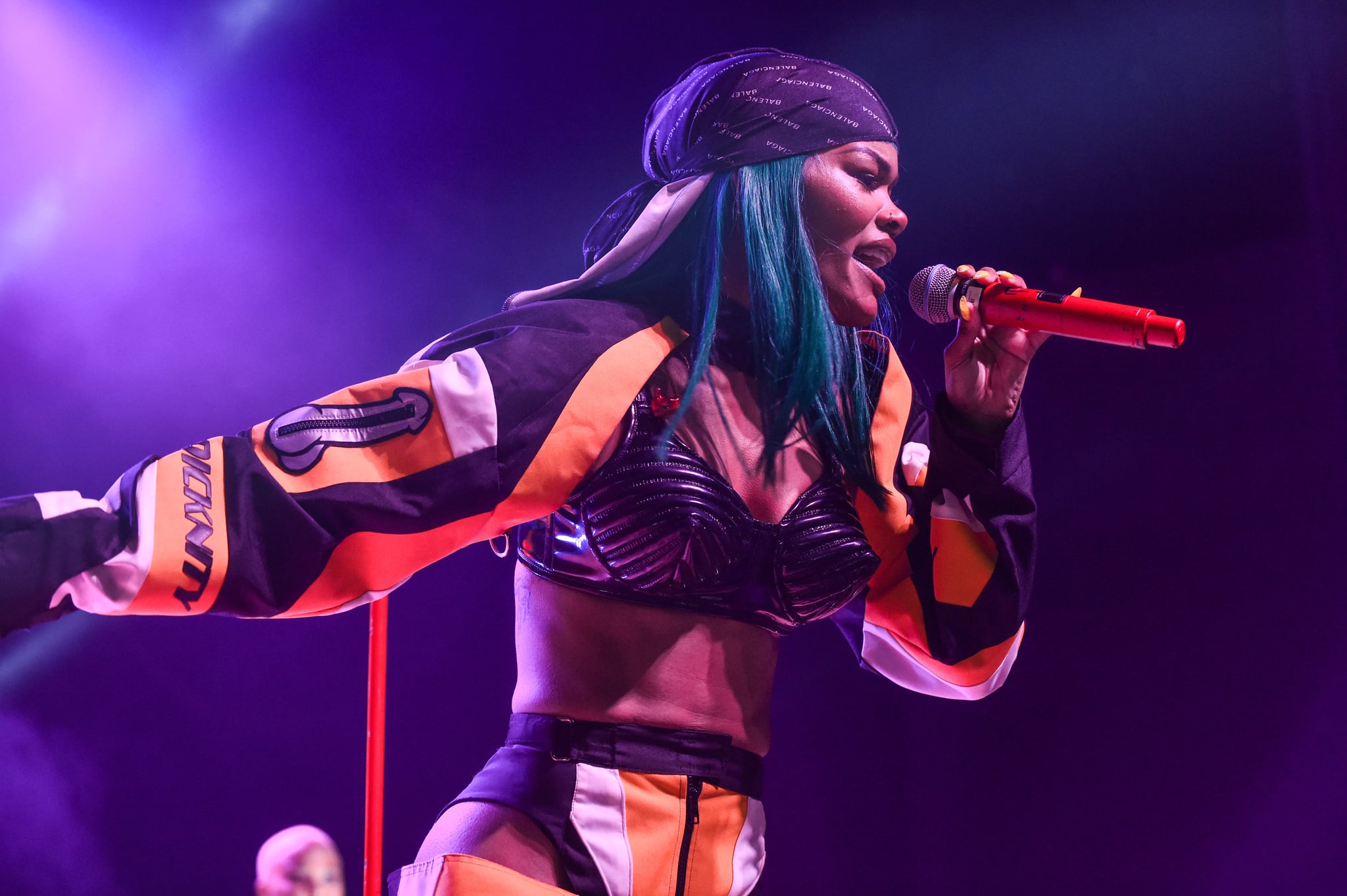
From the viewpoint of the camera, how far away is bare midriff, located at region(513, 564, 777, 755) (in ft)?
4.09

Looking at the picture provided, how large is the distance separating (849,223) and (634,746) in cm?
70

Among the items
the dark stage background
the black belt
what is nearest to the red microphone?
the black belt

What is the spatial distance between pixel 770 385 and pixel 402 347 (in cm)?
115

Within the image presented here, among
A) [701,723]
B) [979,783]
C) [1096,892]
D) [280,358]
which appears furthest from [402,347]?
[1096,892]

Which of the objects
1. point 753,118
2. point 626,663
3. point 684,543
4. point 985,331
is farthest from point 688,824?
point 753,118

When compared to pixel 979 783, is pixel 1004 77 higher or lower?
higher

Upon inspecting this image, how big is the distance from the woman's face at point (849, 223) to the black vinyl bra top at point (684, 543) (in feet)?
0.87

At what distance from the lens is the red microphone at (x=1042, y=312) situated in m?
1.15

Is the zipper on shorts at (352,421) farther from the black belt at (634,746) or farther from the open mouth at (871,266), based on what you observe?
the open mouth at (871,266)

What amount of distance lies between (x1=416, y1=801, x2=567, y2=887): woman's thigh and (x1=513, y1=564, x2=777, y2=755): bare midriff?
127mm

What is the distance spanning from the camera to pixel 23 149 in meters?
1.98

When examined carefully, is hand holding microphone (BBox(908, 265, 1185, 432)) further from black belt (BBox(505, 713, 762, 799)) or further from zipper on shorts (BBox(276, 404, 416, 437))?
zipper on shorts (BBox(276, 404, 416, 437))

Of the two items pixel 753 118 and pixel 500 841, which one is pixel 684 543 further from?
pixel 753 118

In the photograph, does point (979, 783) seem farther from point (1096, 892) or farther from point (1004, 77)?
point (1004, 77)
